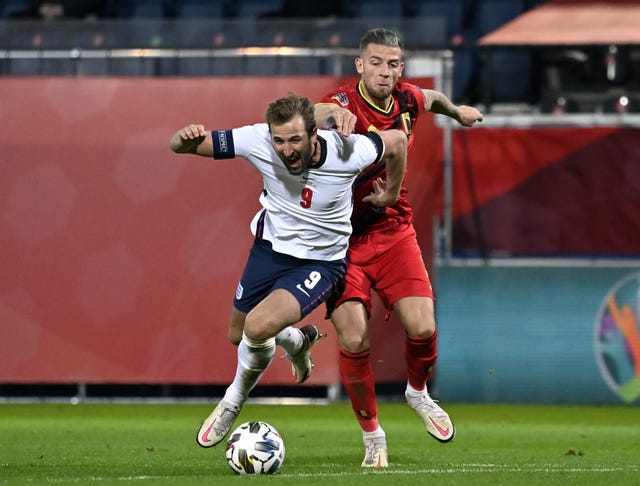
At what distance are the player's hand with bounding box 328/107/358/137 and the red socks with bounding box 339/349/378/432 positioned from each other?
1320 millimetres

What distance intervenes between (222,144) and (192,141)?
0.19 m

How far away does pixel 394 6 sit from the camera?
18.8 meters

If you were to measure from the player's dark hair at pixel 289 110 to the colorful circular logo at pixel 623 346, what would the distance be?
6896 millimetres

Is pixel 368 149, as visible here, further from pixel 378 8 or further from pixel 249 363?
pixel 378 8

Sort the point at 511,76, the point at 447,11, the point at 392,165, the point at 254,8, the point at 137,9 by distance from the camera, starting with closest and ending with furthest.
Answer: the point at 392,165 → the point at 511,76 → the point at 447,11 → the point at 254,8 → the point at 137,9

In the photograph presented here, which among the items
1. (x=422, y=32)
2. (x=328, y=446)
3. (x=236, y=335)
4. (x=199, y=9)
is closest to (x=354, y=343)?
(x=236, y=335)

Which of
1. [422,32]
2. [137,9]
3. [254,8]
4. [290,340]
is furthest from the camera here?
[137,9]

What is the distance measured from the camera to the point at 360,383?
8031 millimetres

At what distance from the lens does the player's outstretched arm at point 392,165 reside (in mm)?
7848

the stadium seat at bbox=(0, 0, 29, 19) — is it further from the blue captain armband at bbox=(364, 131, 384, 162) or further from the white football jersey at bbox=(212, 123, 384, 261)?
the blue captain armband at bbox=(364, 131, 384, 162)

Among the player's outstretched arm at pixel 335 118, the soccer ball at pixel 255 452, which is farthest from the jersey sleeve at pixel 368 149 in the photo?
the soccer ball at pixel 255 452

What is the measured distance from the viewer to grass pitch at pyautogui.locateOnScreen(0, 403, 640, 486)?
23.8 ft

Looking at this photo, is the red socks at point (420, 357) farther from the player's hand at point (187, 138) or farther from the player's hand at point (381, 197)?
the player's hand at point (187, 138)

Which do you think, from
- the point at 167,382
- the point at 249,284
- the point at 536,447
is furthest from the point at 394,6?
the point at 249,284
